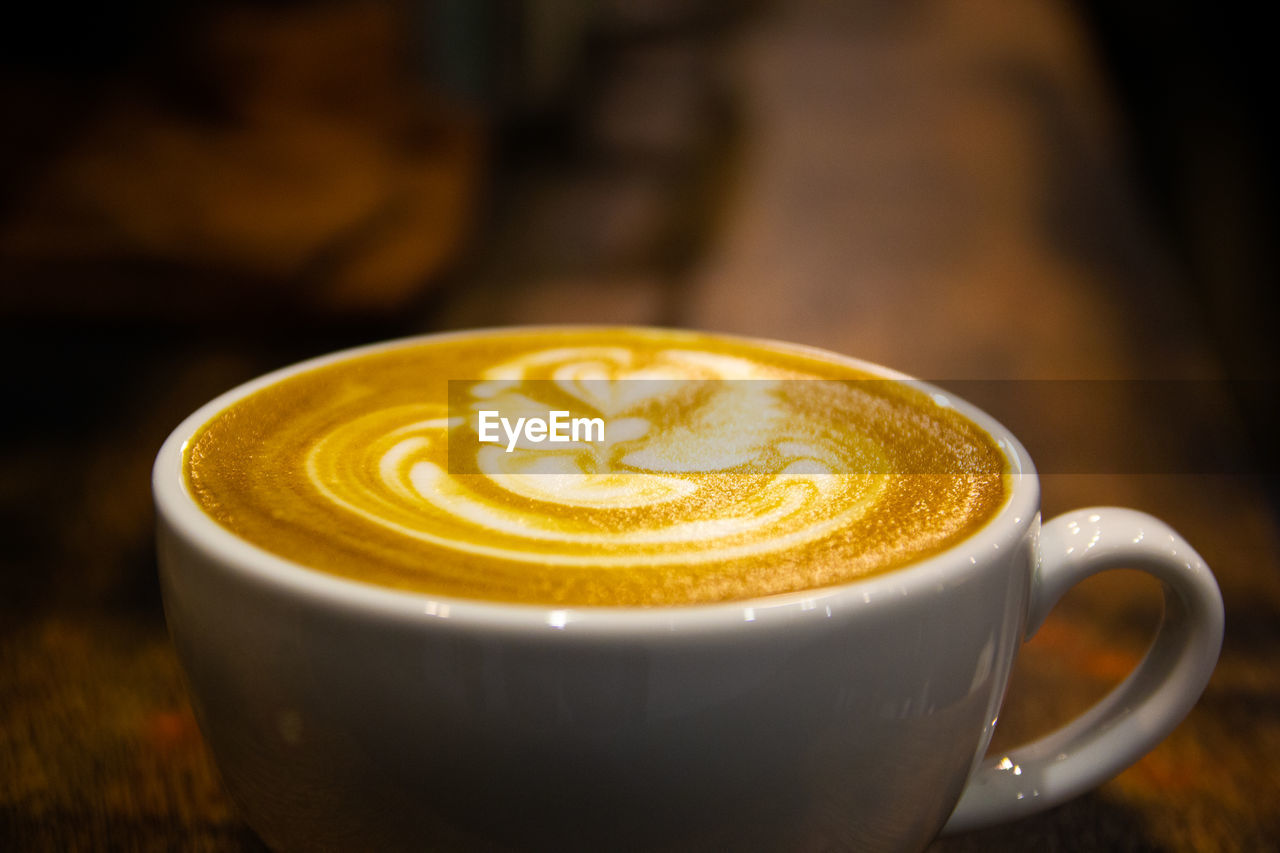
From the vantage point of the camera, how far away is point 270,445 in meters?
0.50

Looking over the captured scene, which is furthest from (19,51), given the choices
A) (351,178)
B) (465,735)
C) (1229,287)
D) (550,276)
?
(1229,287)

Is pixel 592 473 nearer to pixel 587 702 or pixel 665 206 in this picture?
pixel 587 702

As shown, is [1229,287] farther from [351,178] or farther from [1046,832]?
[351,178]

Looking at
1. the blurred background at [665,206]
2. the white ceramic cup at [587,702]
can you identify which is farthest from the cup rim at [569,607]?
the blurred background at [665,206]

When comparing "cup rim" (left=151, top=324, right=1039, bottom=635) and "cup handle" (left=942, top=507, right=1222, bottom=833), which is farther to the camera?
"cup handle" (left=942, top=507, right=1222, bottom=833)

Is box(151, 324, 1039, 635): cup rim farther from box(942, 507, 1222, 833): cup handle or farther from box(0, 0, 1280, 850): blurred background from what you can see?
box(0, 0, 1280, 850): blurred background

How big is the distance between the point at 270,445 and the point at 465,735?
211 millimetres

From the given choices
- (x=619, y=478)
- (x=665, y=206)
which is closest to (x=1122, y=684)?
(x=619, y=478)

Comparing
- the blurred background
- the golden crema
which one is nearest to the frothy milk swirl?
the golden crema

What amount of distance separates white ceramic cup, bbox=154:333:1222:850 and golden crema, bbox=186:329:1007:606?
0.02 metres

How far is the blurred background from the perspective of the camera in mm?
1024

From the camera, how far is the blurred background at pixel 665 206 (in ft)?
3.36

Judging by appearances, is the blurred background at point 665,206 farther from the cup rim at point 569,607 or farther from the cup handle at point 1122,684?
the cup rim at point 569,607

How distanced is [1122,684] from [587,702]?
33 cm
